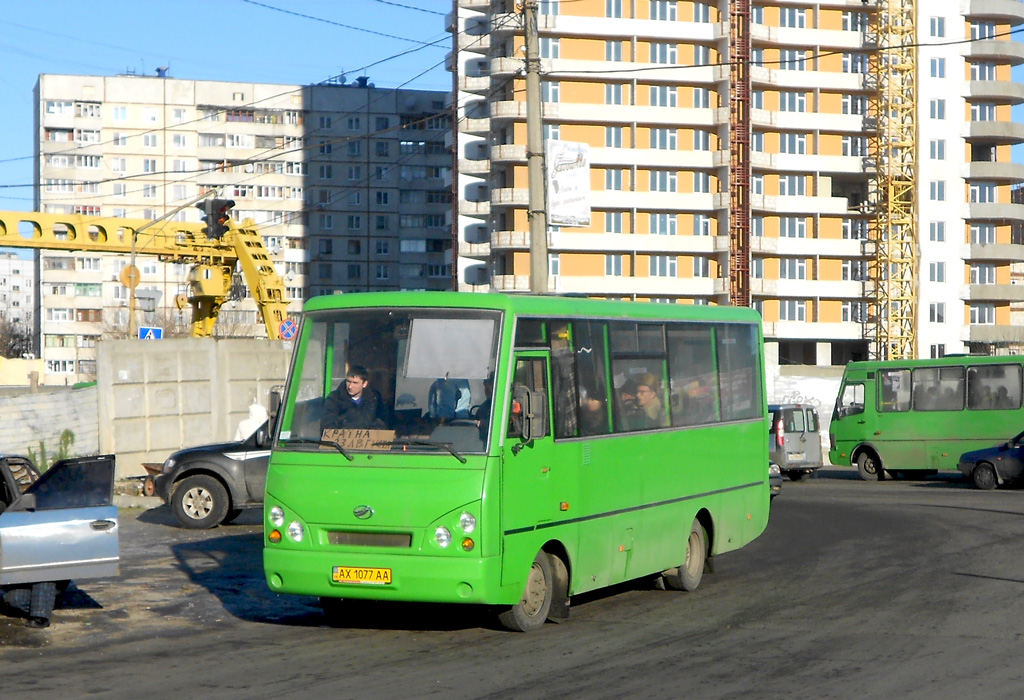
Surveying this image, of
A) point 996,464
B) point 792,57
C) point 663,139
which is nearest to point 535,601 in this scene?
point 996,464

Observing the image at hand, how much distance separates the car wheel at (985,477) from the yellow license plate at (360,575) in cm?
2204

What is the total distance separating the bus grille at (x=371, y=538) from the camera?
31.6 feet

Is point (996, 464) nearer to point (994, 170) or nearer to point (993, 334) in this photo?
point (994, 170)

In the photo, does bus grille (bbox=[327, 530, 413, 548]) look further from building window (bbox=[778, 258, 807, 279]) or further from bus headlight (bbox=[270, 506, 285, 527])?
building window (bbox=[778, 258, 807, 279])

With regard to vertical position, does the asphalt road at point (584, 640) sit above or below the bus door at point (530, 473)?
below

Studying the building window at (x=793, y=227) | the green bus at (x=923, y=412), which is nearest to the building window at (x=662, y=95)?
the building window at (x=793, y=227)

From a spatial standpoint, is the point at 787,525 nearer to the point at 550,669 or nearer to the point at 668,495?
Answer: the point at 668,495

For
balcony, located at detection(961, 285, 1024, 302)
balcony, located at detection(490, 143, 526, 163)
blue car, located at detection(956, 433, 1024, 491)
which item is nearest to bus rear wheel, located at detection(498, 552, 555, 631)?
blue car, located at detection(956, 433, 1024, 491)

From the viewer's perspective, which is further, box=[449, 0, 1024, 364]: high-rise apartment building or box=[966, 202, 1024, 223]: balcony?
box=[966, 202, 1024, 223]: balcony

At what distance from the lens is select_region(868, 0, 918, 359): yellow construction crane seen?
87250mm

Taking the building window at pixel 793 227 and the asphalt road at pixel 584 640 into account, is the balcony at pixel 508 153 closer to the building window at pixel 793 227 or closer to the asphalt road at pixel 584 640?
the building window at pixel 793 227

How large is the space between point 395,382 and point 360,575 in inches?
58.0

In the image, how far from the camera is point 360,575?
9711mm

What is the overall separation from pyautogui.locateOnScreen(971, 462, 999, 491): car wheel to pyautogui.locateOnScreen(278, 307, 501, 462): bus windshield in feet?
70.4
